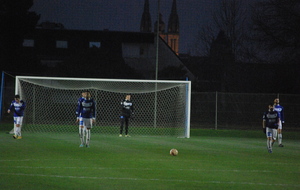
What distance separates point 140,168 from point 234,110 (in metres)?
20.6

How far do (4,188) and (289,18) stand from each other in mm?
32323

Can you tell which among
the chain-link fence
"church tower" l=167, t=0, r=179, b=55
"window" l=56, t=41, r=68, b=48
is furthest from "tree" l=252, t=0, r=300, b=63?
"church tower" l=167, t=0, r=179, b=55

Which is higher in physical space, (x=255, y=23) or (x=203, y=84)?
(x=255, y=23)

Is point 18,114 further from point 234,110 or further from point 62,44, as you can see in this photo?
point 62,44

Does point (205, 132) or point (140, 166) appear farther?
point (205, 132)

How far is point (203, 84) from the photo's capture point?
176 ft

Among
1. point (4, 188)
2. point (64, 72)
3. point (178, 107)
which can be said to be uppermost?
point (64, 72)

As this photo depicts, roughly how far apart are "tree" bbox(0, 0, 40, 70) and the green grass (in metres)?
29.5

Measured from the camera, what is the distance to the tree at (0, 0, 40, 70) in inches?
1799

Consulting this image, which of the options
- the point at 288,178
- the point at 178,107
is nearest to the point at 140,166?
the point at 288,178

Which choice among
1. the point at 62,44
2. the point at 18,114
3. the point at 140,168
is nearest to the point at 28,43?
the point at 62,44

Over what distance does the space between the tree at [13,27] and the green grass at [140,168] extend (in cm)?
2947

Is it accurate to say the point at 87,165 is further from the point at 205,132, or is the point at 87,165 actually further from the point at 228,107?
the point at 228,107

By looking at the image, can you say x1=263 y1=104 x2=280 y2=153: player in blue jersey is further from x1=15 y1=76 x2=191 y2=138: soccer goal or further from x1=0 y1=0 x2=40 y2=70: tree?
x1=0 y1=0 x2=40 y2=70: tree
